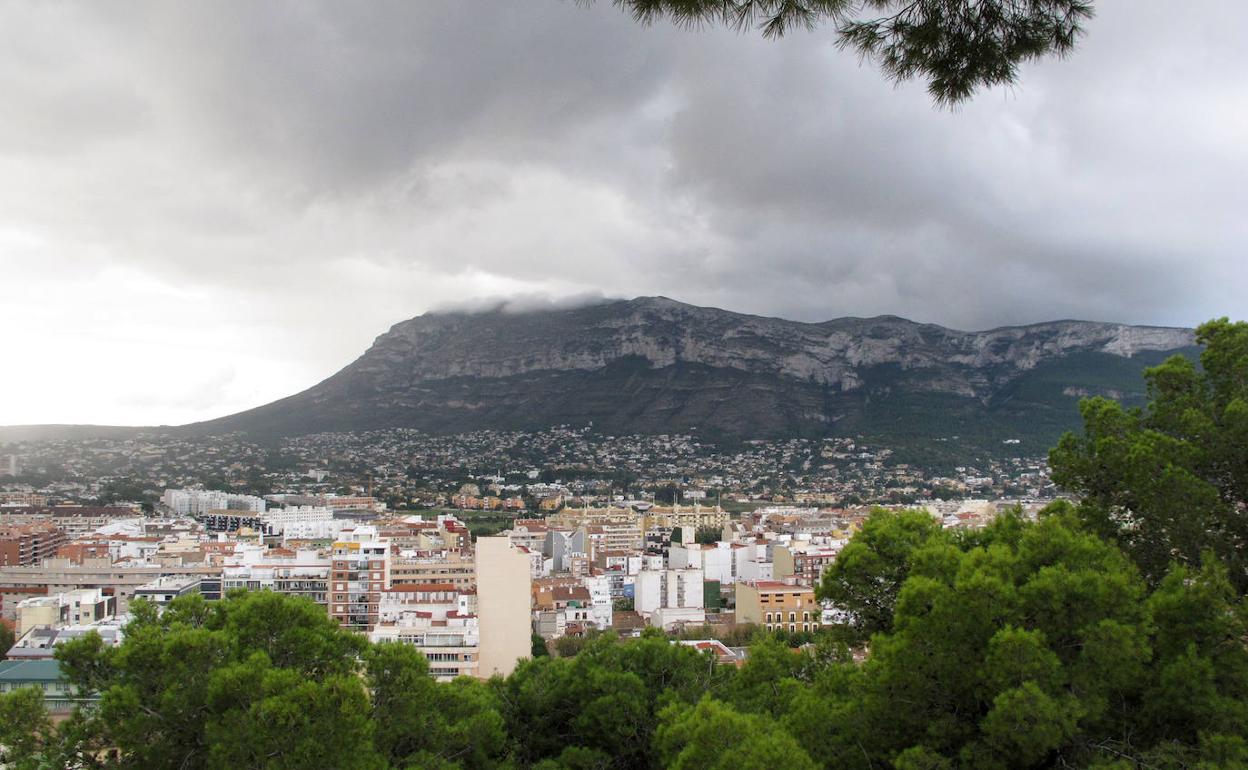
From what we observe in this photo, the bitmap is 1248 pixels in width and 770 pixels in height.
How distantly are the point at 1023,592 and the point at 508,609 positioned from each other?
59.6ft

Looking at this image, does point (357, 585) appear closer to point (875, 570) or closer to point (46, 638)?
point (46, 638)

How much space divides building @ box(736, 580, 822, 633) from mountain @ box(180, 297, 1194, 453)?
5521 centimetres

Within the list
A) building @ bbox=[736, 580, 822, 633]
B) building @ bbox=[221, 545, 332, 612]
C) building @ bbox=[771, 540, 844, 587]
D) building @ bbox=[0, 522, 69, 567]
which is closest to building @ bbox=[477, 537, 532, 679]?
building @ bbox=[221, 545, 332, 612]

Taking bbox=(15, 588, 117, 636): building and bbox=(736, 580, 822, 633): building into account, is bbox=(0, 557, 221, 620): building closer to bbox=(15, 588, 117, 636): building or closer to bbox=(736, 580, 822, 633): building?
bbox=(15, 588, 117, 636): building

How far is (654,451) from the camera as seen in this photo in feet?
285

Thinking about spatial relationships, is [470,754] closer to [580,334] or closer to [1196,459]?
[1196,459]

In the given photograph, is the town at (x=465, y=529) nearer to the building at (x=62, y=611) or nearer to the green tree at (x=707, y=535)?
the building at (x=62, y=611)

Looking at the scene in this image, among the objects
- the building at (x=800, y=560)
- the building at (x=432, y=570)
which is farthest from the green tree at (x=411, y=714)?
the building at (x=800, y=560)

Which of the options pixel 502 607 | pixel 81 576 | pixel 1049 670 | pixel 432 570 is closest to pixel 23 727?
pixel 1049 670

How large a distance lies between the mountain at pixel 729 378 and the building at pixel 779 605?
2174 inches

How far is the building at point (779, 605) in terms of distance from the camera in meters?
29.8

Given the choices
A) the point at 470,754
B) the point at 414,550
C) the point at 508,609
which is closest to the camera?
the point at 470,754

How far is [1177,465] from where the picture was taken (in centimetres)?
743

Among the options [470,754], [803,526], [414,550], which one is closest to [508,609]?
[414,550]
